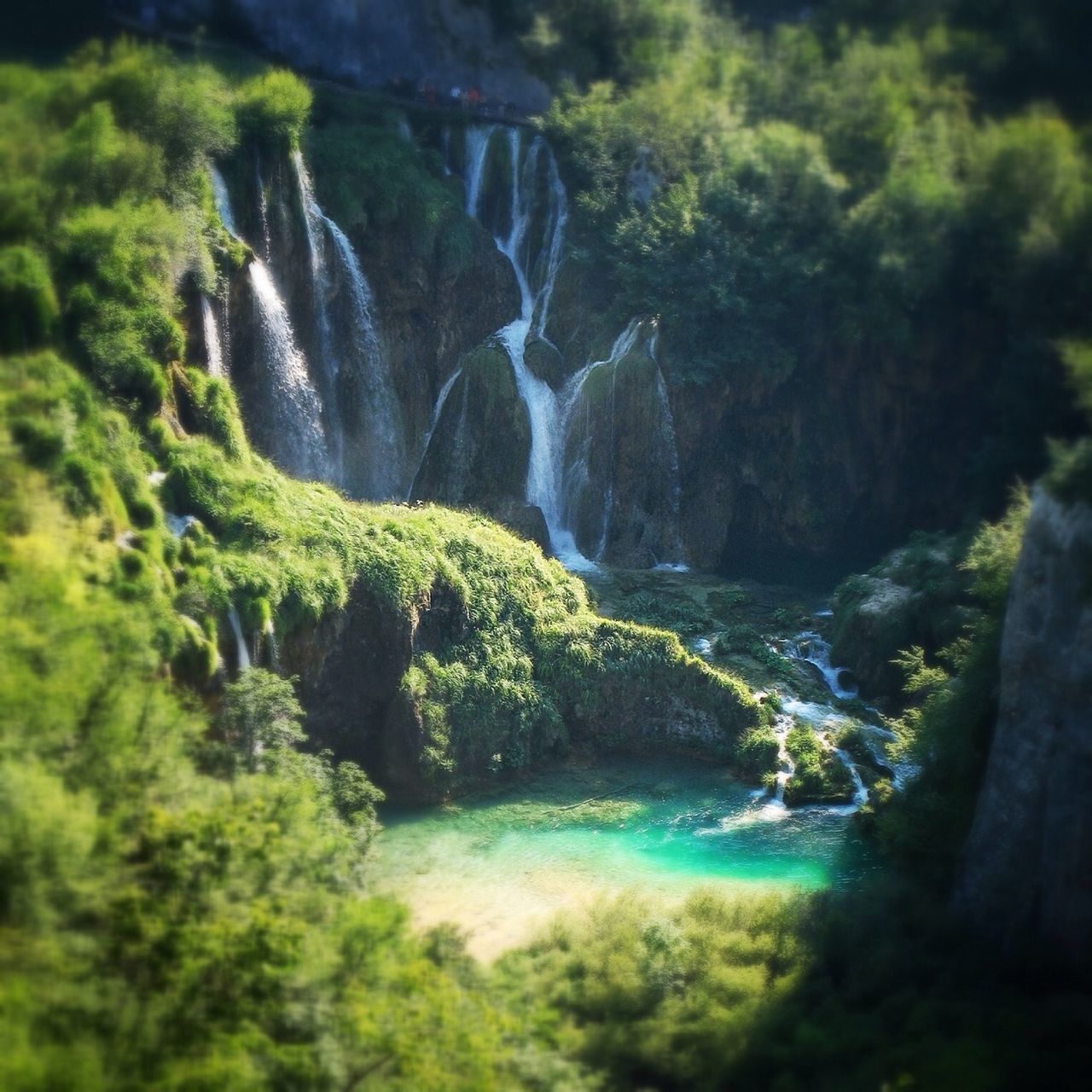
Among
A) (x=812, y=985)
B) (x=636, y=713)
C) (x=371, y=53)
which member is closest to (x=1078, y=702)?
(x=812, y=985)

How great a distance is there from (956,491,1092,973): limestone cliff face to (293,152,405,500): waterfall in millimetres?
18948

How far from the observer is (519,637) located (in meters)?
24.8

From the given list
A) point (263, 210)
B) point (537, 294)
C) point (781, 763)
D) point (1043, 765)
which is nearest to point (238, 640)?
point (781, 763)

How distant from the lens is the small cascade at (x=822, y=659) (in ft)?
88.8

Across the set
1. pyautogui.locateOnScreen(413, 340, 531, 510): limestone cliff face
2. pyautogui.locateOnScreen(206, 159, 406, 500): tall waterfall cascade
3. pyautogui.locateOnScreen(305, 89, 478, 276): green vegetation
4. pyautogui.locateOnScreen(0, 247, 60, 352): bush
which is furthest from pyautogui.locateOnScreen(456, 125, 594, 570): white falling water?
pyautogui.locateOnScreen(0, 247, 60, 352): bush

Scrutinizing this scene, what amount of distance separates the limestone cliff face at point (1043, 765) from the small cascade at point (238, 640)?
12267 mm

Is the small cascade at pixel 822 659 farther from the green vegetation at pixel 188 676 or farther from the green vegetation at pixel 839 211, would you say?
the green vegetation at pixel 839 211

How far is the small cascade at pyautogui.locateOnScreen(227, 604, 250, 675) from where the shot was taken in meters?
18.9

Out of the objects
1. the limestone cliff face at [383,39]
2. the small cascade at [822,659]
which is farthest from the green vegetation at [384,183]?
the small cascade at [822,659]

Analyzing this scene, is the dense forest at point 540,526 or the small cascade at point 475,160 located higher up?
the small cascade at point 475,160

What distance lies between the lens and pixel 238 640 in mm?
18938

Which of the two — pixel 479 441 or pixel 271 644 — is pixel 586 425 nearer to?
pixel 479 441

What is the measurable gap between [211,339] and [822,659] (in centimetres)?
1656

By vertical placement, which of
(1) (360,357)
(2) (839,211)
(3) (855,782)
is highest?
(2) (839,211)
